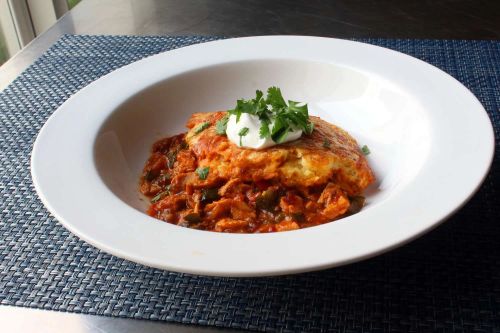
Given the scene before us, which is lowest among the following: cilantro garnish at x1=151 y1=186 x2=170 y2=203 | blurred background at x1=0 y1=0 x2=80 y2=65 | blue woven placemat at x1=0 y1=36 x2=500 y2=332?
blurred background at x1=0 y1=0 x2=80 y2=65

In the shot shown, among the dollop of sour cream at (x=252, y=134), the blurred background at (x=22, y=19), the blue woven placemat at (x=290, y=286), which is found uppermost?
the dollop of sour cream at (x=252, y=134)

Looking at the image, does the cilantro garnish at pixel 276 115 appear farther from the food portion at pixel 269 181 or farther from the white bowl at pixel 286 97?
the white bowl at pixel 286 97

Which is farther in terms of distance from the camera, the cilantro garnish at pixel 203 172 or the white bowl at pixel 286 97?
the cilantro garnish at pixel 203 172

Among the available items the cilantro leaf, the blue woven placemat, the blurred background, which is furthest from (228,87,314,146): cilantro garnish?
the blurred background

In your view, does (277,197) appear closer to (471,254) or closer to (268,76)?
(471,254)

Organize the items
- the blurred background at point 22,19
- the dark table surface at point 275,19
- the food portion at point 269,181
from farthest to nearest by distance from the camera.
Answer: the blurred background at point 22,19 < the dark table surface at point 275,19 < the food portion at point 269,181

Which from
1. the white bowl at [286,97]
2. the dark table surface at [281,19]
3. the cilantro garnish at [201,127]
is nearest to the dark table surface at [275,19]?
the dark table surface at [281,19]

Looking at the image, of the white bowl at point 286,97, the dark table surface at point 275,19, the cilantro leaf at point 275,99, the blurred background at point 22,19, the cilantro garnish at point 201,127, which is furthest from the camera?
the blurred background at point 22,19

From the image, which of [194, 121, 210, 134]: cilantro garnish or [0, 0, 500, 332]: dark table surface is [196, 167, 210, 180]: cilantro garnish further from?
[0, 0, 500, 332]: dark table surface

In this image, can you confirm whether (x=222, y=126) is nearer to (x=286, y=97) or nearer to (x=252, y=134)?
(x=252, y=134)

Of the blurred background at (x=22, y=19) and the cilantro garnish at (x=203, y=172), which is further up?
the cilantro garnish at (x=203, y=172)
